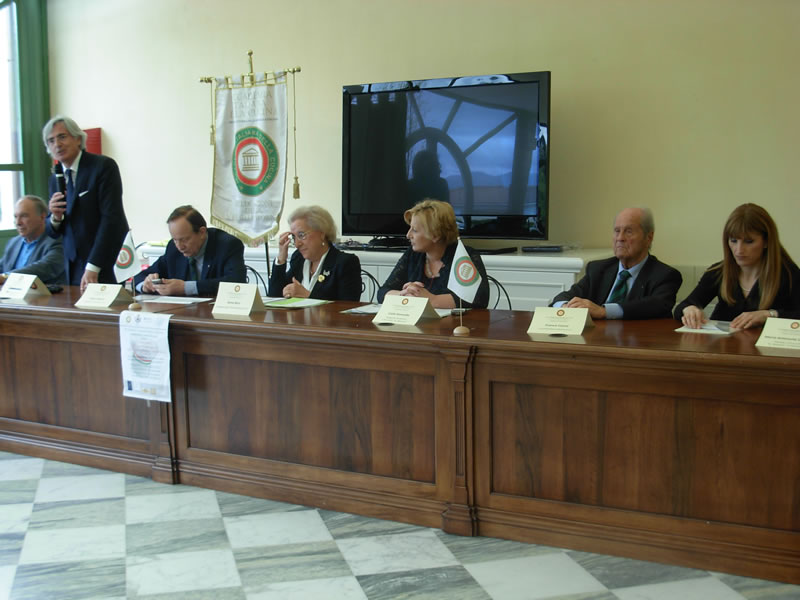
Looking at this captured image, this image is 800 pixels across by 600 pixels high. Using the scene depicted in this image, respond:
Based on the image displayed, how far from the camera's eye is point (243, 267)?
400 centimetres

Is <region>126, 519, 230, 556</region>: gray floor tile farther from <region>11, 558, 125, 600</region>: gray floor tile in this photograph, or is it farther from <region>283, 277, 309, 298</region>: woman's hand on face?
<region>283, 277, 309, 298</region>: woman's hand on face

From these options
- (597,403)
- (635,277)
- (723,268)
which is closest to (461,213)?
(635,277)

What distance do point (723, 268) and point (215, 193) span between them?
2.49 meters

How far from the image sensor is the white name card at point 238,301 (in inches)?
126

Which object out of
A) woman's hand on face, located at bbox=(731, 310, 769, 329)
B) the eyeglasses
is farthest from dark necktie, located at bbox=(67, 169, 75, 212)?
woman's hand on face, located at bbox=(731, 310, 769, 329)

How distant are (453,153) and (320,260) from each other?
170 cm

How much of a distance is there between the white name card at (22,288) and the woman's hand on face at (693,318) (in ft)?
9.00

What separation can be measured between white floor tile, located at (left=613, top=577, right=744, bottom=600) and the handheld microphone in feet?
10.6

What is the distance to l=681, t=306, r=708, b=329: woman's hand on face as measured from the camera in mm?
2746

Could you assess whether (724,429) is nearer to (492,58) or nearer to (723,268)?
(723,268)

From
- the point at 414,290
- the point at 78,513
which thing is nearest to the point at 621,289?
the point at 414,290

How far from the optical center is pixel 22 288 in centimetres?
374

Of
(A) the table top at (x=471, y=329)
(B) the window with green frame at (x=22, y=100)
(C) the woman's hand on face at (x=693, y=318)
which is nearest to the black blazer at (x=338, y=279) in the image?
(A) the table top at (x=471, y=329)

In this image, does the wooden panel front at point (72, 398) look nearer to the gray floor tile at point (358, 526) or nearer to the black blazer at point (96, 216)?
the black blazer at point (96, 216)
